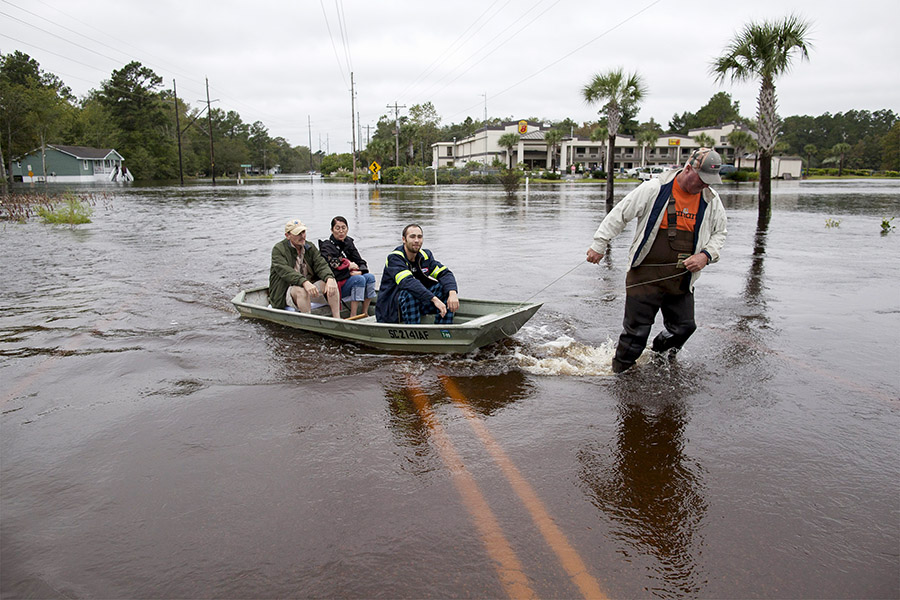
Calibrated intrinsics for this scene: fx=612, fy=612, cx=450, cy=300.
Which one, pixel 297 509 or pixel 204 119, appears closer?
pixel 297 509

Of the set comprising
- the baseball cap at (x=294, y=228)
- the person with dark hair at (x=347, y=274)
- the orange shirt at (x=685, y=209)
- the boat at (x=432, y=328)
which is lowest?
the boat at (x=432, y=328)

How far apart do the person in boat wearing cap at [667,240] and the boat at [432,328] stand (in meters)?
1.08

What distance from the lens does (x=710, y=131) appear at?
98562 mm

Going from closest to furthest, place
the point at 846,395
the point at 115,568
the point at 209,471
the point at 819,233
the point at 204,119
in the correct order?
1. the point at 115,568
2. the point at 209,471
3. the point at 846,395
4. the point at 819,233
5. the point at 204,119

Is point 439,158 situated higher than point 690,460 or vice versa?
point 439,158

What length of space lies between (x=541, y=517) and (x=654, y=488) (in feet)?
2.81

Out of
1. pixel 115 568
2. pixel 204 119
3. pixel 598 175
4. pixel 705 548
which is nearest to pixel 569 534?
pixel 705 548

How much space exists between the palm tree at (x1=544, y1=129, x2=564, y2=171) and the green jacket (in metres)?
84.5

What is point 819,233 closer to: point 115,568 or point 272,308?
point 272,308

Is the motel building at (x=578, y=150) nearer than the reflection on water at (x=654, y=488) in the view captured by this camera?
No

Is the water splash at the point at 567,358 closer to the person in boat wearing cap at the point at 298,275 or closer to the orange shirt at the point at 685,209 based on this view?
the orange shirt at the point at 685,209

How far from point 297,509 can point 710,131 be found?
4249 inches

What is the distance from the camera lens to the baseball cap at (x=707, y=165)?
4793 mm

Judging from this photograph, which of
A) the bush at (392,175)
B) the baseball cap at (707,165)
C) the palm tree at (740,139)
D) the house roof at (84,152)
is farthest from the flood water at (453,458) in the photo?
the palm tree at (740,139)
